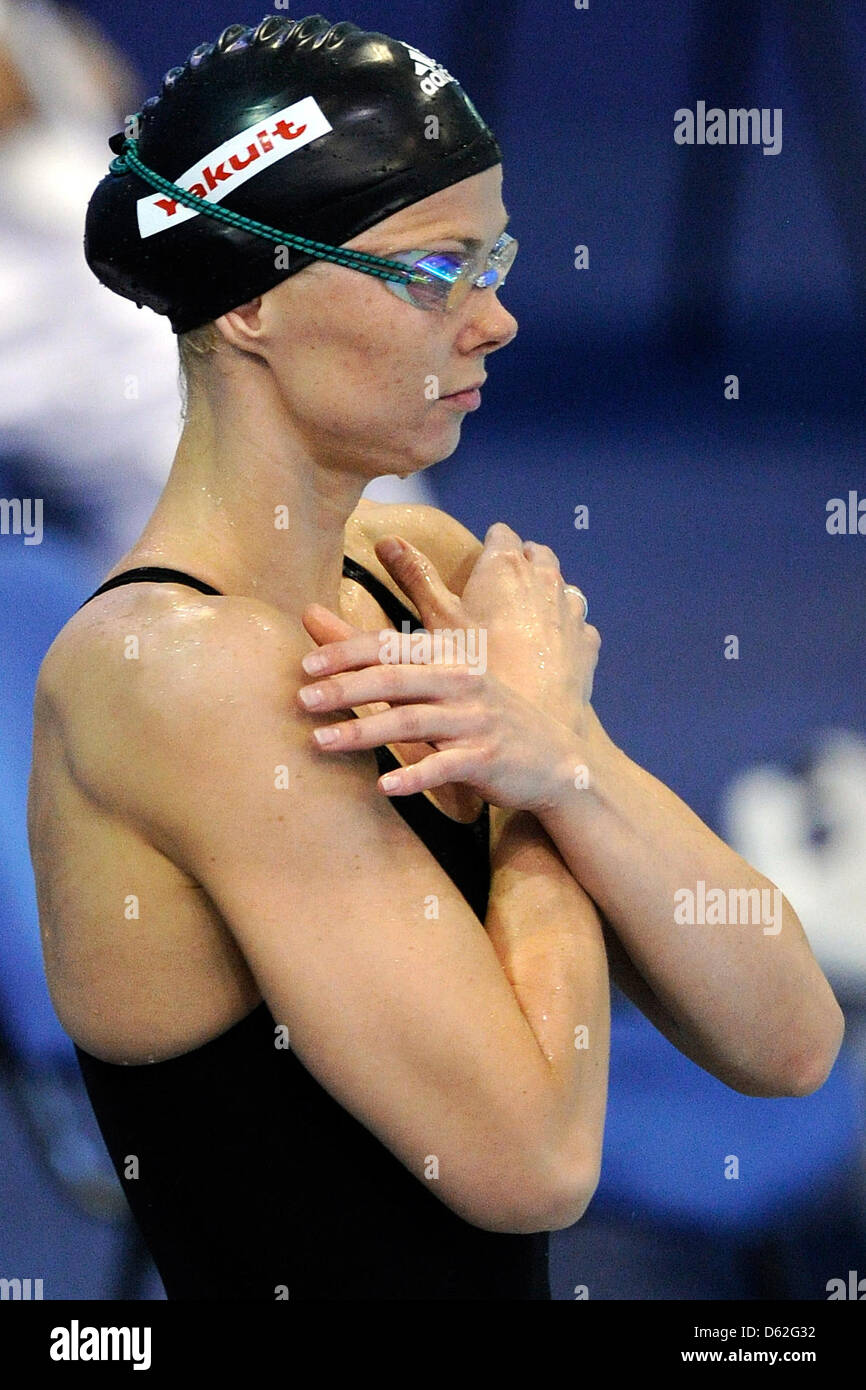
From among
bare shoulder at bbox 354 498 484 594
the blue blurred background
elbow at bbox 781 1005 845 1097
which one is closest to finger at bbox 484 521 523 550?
bare shoulder at bbox 354 498 484 594

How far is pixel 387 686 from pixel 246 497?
0.31 m

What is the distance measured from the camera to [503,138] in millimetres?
2857

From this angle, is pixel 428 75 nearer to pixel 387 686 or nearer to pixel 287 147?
pixel 287 147

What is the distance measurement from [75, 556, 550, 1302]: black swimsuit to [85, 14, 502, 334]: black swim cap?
0.30 metres

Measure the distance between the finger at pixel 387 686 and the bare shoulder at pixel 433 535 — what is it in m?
0.47

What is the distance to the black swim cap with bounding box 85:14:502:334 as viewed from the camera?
4.45ft

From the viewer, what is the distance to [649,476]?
2883mm

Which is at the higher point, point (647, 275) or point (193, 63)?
point (647, 275)

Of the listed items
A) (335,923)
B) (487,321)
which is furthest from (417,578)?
(335,923)
